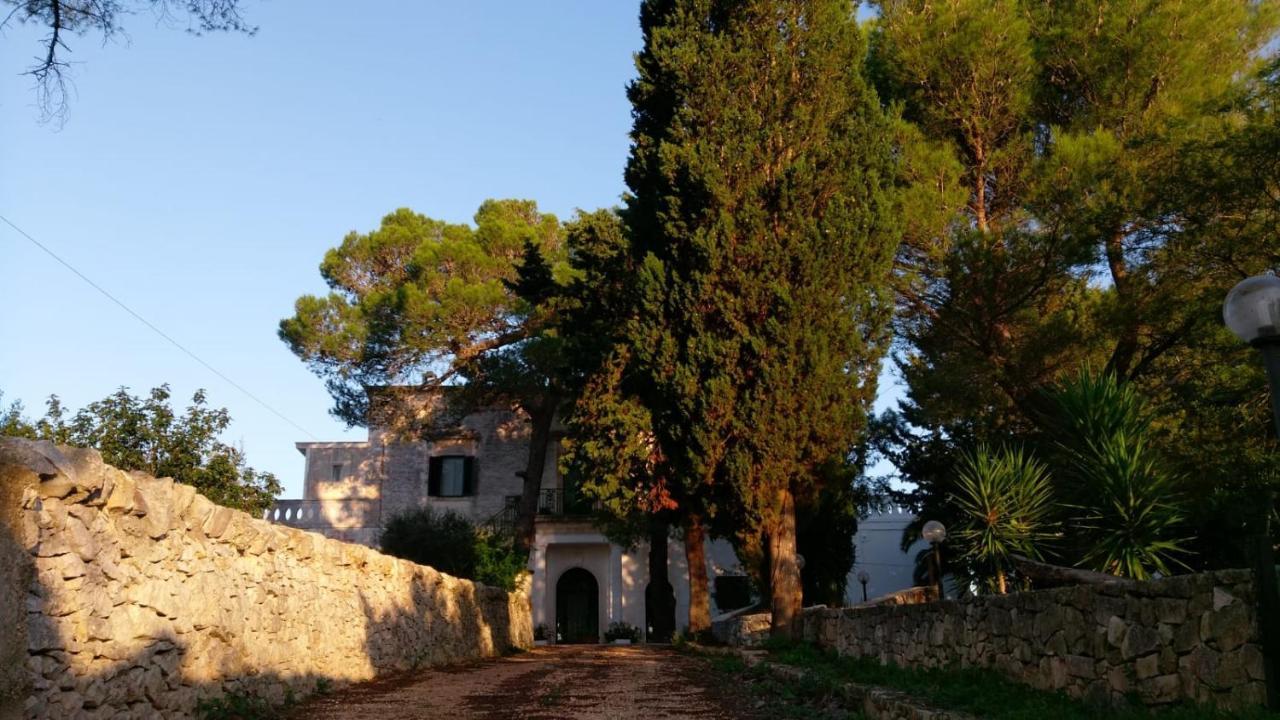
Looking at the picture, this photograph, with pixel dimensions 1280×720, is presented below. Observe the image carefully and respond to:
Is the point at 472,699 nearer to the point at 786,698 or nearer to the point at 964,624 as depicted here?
the point at 786,698

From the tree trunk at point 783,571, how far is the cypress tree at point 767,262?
0.08 ft

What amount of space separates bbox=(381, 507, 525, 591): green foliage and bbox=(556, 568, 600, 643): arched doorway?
8.58 metres

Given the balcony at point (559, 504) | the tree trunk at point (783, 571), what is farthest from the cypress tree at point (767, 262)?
the balcony at point (559, 504)

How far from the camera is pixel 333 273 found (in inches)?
1281

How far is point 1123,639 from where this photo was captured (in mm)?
6344

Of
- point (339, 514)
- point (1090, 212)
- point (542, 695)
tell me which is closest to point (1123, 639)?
point (542, 695)

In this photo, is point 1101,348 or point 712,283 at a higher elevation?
point 712,283

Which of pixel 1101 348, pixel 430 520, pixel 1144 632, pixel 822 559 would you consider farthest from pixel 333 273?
pixel 1144 632

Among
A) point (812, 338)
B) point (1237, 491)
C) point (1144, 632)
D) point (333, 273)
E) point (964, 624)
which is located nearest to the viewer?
point (1144, 632)

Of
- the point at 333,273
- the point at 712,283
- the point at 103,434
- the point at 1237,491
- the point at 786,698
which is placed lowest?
the point at 786,698

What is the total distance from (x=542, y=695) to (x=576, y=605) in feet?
81.7

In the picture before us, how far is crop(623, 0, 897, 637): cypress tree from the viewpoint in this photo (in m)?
16.5

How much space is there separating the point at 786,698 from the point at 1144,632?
4966 mm

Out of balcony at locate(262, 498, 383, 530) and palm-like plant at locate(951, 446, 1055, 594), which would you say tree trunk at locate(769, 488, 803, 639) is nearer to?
palm-like plant at locate(951, 446, 1055, 594)
